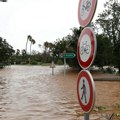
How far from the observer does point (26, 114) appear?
977 cm

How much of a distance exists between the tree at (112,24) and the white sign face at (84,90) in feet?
118

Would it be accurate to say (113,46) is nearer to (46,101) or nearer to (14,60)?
(46,101)

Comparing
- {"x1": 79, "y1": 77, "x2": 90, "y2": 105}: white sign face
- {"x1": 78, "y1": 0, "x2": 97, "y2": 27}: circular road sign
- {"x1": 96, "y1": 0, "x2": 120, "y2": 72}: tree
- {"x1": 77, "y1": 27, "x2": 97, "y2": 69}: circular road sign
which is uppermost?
{"x1": 96, "y1": 0, "x2": 120, "y2": 72}: tree

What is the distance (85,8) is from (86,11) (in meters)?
0.06

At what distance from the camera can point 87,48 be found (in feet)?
13.1

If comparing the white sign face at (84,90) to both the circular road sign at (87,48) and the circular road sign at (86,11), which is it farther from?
the circular road sign at (86,11)

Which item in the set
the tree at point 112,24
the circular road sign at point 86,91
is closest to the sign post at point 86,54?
the circular road sign at point 86,91

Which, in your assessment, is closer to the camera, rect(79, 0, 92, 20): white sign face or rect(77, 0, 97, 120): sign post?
rect(77, 0, 97, 120): sign post

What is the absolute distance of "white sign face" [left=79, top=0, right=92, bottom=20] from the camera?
403 centimetres

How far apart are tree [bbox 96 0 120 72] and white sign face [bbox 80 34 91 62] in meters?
35.9

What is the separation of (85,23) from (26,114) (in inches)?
240

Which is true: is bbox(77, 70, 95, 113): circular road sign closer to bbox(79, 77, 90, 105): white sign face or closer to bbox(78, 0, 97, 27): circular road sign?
bbox(79, 77, 90, 105): white sign face

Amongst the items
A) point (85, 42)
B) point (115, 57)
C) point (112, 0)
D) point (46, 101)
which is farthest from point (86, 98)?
point (112, 0)

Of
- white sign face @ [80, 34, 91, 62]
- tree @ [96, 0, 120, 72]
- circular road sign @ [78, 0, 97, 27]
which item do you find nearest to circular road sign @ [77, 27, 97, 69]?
white sign face @ [80, 34, 91, 62]
